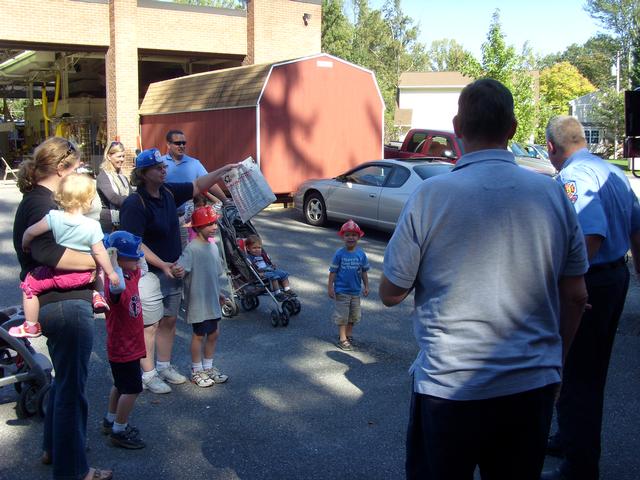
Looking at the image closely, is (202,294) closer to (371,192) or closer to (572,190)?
(572,190)

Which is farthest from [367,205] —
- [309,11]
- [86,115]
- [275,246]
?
[86,115]

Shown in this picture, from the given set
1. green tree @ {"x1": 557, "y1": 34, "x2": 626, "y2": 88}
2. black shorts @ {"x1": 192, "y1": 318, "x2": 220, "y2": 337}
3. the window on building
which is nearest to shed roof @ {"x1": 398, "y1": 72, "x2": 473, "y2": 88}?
the window on building

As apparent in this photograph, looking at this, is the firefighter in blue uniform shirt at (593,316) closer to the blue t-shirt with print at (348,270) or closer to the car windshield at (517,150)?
the blue t-shirt with print at (348,270)

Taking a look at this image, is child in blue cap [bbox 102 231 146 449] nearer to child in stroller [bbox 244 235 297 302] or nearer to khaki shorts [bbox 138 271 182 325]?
khaki shorts [bbox 138 271 182 325]

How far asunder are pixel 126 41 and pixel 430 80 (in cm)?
3963

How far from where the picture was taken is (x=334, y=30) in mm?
53406

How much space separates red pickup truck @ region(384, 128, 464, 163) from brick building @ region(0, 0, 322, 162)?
8.66 metres

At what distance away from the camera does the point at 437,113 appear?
196ft

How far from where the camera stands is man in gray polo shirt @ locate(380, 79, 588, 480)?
244 centimetres

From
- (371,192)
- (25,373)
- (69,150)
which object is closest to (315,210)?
(371,192)

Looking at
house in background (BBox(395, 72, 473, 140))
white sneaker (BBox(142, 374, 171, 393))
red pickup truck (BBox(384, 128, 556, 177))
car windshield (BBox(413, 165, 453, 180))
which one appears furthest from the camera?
house in background (BBox(395, 72, 473, 140))

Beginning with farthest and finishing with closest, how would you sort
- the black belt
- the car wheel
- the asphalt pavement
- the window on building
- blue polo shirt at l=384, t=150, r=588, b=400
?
the window on building → the car wheel → the asphalt pavement → the black belt → blue polo shirt at l=384, t=150, r=588, b=400

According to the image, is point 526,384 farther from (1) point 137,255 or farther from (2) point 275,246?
(2) point 275,246

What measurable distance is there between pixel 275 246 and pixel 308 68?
7.23 meters
